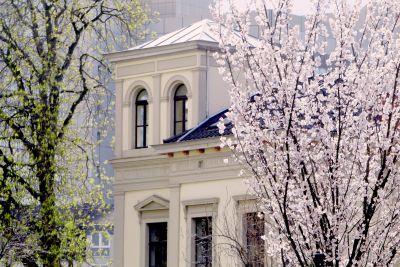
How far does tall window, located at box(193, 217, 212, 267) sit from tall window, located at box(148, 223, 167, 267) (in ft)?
6.28

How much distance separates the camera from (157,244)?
51688mm

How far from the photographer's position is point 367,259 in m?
29.5

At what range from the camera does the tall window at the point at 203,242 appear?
159ft

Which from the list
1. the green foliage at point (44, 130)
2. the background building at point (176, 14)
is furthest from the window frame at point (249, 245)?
the background building at point (176, 14)

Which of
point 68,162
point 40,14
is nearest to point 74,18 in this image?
point 40,14

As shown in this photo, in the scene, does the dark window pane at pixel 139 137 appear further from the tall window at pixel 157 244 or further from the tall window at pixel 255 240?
the tall window at pixel 255 240

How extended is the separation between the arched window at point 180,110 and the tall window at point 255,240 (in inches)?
221

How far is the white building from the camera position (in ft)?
158

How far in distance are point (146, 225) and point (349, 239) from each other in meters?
22.7

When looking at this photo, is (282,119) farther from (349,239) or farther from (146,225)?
(146,225)

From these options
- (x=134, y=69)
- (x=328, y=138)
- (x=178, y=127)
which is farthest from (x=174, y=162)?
(x=328, y=138)

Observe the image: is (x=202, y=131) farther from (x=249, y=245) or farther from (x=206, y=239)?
(x=249, y=245)

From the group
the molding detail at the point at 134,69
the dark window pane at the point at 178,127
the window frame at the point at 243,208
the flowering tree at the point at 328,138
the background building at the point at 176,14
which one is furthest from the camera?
the background building at the point at 176,14

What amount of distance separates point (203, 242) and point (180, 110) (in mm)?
4955
